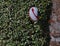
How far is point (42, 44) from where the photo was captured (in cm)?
421

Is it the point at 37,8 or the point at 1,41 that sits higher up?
the point at 37,8

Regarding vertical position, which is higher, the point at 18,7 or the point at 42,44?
the point at 18,7

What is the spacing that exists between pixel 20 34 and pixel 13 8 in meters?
0.63

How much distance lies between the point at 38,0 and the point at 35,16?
61 cm

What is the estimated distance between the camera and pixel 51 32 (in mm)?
4219

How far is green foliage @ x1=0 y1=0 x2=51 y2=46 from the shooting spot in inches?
167

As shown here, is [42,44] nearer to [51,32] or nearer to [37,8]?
[51,32]

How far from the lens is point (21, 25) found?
14.4 ft

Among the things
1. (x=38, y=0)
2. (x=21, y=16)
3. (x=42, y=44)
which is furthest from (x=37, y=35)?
(x=38, y=0)

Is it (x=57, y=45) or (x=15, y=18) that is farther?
(x=15, y=18)

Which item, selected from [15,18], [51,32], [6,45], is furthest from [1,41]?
[51,32]

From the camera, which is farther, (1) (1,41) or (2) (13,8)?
(2) (13,8)

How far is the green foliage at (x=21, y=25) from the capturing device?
13.9ft

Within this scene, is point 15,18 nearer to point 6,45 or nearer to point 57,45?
point 6,45
